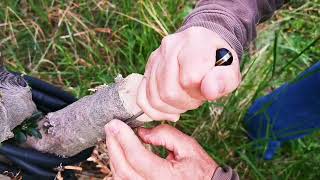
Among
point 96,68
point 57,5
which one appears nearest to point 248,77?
point 96,68

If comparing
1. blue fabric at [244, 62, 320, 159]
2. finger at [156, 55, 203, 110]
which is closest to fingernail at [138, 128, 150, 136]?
finger at [156, 55, 203, 110]

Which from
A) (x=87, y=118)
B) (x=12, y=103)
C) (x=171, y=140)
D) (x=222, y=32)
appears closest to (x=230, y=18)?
(x=222, y=32)

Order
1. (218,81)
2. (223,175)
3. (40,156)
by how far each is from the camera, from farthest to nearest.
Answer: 1. (40,156)
2. (223,175)
3. (218,81)

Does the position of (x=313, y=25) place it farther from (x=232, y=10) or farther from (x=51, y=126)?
(x=51, y=126)

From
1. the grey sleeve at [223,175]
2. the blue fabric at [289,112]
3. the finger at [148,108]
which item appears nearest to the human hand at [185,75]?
the finger at [148,108]

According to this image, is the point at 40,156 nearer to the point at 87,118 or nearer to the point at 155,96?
the point at 87,118

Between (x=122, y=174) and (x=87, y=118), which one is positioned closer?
(x=122, y=174)

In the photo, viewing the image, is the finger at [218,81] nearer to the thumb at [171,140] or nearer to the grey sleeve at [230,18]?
the grey sleeve at [230,18]

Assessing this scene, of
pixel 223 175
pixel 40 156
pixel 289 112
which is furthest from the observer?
pixel 289 112
